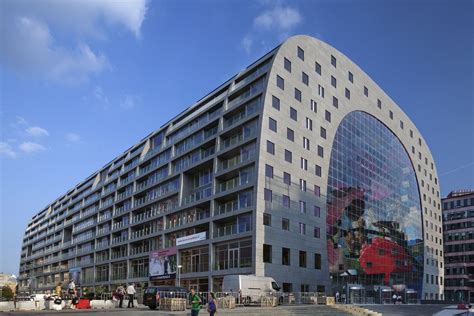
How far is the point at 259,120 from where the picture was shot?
60.8 m

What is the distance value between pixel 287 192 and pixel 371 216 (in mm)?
22093

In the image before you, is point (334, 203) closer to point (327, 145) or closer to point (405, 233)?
point (327, 145)

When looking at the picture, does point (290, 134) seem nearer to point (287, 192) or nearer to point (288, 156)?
point (288, 156)

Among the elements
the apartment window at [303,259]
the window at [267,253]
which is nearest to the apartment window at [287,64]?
the window at [267,253]

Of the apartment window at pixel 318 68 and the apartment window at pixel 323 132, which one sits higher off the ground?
the apartment window at pixel 318 68

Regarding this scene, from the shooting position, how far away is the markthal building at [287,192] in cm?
6103

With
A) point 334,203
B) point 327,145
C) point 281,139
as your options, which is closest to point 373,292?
point 334,203

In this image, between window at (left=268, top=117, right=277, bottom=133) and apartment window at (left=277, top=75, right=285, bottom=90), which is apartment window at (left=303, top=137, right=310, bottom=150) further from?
apartment window at (left=277, top=75, right=285, bottom=90)

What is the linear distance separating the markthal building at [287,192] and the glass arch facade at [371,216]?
0.83 feet

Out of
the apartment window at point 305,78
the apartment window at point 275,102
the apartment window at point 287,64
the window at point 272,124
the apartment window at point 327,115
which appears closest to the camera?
the window at point 272,124

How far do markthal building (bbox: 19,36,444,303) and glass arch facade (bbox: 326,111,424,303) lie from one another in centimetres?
25

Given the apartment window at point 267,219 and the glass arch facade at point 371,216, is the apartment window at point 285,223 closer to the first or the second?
the apartment window at point 267,219

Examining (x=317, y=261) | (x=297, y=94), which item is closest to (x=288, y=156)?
(x=297, y=94)

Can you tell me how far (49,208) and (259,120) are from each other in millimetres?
122328
